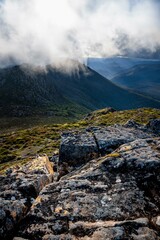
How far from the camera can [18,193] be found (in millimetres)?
12117

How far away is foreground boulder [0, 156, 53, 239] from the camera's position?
10.2m

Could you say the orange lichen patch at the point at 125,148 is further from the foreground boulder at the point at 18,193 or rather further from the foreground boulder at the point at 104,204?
the foreground boulder at the point at 18,193

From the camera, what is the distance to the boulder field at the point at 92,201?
31.0ft

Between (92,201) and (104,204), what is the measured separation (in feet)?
1.87

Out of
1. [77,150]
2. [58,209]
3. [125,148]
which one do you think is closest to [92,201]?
[58,209]

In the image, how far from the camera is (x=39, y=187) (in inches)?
532

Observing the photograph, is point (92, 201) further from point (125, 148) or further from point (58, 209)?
point (125, 148)

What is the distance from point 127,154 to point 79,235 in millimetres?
6065

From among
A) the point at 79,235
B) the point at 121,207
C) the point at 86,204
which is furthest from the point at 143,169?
the point at 79,235

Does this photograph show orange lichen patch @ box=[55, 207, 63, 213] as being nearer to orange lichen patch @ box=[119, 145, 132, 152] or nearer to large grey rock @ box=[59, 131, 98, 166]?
orange lichen patch @ box=[119, 145, 132, 152]

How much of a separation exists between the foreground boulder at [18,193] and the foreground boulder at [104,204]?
552mm

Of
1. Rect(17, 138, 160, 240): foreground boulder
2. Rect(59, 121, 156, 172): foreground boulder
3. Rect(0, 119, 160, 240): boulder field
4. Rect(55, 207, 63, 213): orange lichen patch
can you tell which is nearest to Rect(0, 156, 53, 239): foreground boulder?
A: Rect(0, 119, 160, 240): boulder field

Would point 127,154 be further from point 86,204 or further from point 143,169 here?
point 86,204

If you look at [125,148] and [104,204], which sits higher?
[125,148]
